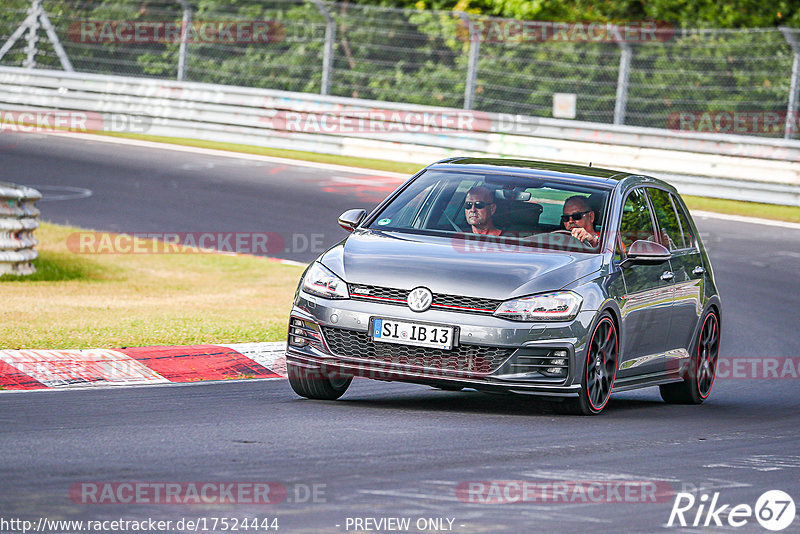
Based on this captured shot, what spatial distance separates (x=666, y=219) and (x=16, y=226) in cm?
669

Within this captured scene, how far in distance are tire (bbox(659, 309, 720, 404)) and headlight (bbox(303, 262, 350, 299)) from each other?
10.1ft

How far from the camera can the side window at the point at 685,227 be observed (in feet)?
32.9

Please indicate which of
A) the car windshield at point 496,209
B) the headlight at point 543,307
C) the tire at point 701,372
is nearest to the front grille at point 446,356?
the headlight at point 543,307

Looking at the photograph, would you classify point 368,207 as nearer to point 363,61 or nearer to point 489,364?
point 363,61

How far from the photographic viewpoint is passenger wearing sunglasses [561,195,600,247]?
28.5ft

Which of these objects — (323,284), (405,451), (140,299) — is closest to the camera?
(405,451)

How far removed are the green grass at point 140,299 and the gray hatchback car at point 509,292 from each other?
236 centimetres

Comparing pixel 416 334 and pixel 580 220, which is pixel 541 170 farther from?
pixel 416 334

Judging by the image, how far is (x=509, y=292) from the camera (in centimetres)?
776
